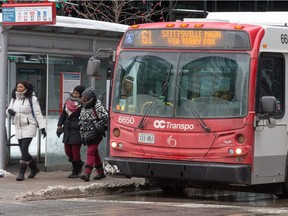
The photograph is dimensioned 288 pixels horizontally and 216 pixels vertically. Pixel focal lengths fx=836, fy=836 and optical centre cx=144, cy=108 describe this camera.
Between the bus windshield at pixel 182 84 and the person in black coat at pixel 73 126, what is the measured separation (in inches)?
76.0

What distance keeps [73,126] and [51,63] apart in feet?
4.96

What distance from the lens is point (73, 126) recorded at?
15000 millimetres

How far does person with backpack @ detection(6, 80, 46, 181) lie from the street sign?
105cm

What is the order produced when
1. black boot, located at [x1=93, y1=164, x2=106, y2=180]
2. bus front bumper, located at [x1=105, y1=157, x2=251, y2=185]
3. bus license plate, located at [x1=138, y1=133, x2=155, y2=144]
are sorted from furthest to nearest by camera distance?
black boot, located at [x1=93, y1=164, x2=106, y2=180] → bus license plate, located at [x1=138, y1=133, x2=155, y2=144] → bus front bumper, located at [x1=105, y1=157, x2=251, y2=185]

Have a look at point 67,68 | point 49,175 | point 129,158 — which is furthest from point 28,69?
point 129,158

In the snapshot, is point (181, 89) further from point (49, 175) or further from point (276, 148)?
point (49, 175)

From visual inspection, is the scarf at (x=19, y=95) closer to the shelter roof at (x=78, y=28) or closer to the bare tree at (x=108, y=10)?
the shelter roof at (x=78, y=28)

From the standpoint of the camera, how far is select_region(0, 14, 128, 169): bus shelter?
15.1 metres

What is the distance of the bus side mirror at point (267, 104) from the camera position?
12148mm

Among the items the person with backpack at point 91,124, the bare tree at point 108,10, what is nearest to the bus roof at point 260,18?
the person with backpack at point 91,124

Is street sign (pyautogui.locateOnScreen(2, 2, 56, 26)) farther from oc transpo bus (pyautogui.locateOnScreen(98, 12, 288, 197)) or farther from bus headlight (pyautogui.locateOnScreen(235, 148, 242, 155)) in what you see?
bus headlight (pyautogui.locateOnScreen(235, 148, 242, 155))

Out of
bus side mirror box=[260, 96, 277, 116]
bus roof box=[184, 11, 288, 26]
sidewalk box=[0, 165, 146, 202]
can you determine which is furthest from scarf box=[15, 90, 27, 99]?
bus side mirror box=[260, 96, 277, 116]

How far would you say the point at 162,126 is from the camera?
12508 millimetres

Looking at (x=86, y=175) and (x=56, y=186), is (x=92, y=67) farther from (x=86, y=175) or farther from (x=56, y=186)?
(x=86, y=175)
